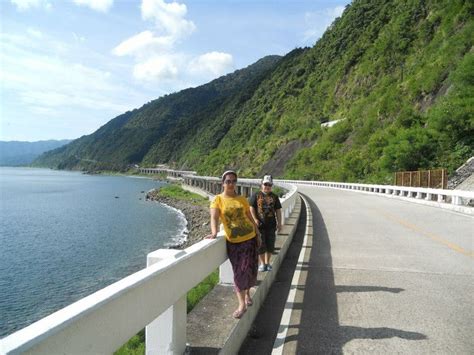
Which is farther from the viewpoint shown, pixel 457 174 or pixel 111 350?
pixel 457 174

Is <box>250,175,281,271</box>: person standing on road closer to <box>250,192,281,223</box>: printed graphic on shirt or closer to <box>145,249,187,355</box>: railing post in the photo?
<box>250,192,281,223</box>: printed graphic on shirt

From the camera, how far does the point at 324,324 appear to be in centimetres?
545

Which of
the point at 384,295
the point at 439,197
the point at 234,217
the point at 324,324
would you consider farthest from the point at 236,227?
the point at 439,197

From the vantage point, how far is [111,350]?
247cm

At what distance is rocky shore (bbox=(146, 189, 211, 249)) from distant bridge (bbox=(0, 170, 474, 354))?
21945 millimetres

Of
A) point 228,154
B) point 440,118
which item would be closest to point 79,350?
point 440,118

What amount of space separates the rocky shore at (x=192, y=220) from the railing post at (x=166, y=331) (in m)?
27.2

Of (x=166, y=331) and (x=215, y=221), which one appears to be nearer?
(x=166, y=331)

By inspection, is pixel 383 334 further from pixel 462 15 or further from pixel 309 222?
pixel 462 15

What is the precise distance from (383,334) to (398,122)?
46.0 meters

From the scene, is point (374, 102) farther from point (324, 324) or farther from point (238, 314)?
point (238, 314)

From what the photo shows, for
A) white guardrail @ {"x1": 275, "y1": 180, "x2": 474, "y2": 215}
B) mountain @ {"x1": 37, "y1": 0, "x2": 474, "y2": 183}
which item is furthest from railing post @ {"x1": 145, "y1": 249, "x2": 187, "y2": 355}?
mountain @ {"x1": 37, "y1": 0, "x2": 474, "y2": 183}

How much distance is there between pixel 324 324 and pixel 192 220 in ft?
142

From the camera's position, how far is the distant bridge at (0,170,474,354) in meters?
2.39
